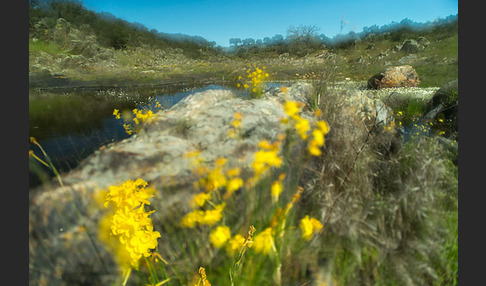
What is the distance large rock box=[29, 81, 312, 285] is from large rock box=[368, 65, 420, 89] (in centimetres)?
1272

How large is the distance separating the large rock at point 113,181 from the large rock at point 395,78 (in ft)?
41.7

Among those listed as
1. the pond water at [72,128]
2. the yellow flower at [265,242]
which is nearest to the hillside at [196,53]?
the pond water at [72,128]

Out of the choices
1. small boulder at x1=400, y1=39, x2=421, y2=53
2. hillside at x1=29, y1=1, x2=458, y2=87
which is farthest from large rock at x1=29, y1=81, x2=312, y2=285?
small boulder at x1=400, y1=39, x2=421, y2=53

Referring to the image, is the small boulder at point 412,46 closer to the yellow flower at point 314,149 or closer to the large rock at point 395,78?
the large rock at point 395,78

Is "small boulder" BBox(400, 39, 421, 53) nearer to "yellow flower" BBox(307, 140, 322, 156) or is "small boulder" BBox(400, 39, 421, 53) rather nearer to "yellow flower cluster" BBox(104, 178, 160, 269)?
"yellow flower" BBox(307, 140, 322, 156)

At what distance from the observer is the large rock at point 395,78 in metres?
12.3

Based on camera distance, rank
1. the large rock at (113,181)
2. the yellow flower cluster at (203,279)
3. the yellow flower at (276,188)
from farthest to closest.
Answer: the large rock at (113,181), the yellow flower at (276,188), the yellow flower cluster at (203,279)

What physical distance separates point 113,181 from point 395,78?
14735mm

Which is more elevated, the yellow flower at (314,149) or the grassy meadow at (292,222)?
the yellow flower at (314,149)

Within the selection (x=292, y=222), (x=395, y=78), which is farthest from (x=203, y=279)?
(x=395, y=78)

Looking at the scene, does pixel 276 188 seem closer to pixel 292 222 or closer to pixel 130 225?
pixel 292 222

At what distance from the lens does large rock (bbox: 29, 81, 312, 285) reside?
69.0 inches

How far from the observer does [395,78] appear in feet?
40.4

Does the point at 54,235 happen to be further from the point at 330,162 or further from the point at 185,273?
the point at 330,162
